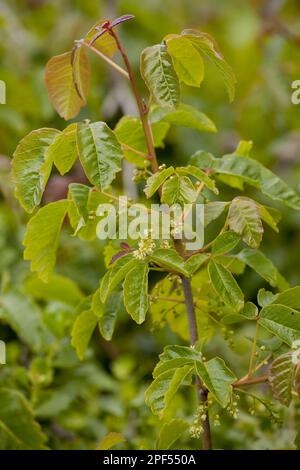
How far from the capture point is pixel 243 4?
3777mm

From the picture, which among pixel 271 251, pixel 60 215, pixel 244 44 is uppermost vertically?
pixel 60 215

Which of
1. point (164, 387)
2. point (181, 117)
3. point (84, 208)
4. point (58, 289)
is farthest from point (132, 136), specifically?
point (58, 289)

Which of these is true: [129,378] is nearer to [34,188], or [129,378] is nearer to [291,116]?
[34,188]

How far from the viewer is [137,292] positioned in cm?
101

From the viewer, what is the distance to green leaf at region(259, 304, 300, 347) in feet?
3.35

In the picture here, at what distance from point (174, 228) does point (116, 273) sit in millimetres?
102

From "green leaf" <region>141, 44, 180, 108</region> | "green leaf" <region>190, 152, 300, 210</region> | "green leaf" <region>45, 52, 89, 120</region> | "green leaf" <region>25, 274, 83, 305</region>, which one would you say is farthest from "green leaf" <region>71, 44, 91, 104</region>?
"green leaf" <region>25, 274, 83, 305</region>

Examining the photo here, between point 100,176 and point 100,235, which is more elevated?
point 100,176

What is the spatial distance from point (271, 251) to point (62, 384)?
1022 mm

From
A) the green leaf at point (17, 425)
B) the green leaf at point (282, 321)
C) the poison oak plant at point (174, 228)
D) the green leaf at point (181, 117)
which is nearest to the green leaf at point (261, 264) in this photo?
the poison oak plant at point (174, 228)

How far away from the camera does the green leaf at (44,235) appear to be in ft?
3.67

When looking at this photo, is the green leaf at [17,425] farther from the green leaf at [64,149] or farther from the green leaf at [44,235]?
the green leaf at [64,149]

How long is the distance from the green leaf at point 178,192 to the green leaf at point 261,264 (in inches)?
9.0

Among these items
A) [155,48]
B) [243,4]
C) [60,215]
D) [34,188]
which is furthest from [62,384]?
[243,4]
